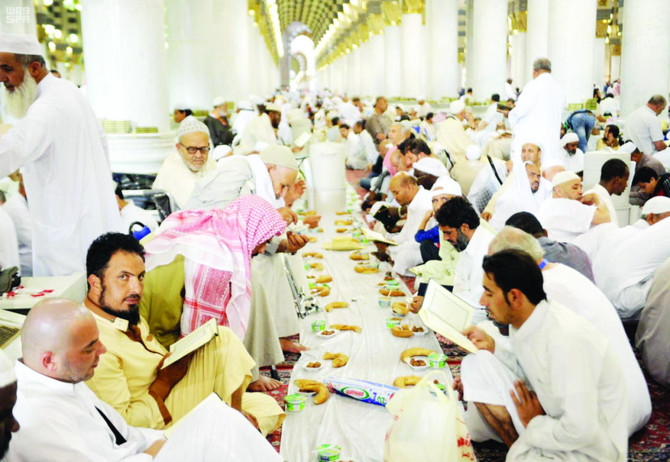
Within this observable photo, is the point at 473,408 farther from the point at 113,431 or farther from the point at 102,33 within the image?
the point at 102,33

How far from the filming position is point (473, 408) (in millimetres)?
3150

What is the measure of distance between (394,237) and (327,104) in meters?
16.6

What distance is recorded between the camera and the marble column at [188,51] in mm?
10234

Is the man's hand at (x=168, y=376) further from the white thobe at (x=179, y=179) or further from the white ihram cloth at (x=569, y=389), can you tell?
the white thobe at (x=179, y=179)

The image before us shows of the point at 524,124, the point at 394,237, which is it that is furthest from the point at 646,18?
the point at 394,237

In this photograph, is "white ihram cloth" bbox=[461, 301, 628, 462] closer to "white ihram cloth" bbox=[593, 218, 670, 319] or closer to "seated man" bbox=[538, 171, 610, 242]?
"white ihram cloth" bbox=[593, 218, 670, 319]

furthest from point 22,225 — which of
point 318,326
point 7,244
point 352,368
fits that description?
point 352,368

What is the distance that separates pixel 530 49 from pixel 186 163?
11524 millimetres

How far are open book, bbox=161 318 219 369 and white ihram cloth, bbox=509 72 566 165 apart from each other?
18.2 feet

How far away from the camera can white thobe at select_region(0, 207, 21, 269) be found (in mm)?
3537

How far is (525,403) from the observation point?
110 inches

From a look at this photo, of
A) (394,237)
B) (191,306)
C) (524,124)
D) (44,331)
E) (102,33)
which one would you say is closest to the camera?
(44,331)

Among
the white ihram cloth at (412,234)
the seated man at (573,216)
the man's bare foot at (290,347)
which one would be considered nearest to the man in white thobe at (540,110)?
the white ihram cloth at (412,234)

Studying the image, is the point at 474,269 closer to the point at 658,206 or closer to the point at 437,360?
the point at 437,360
